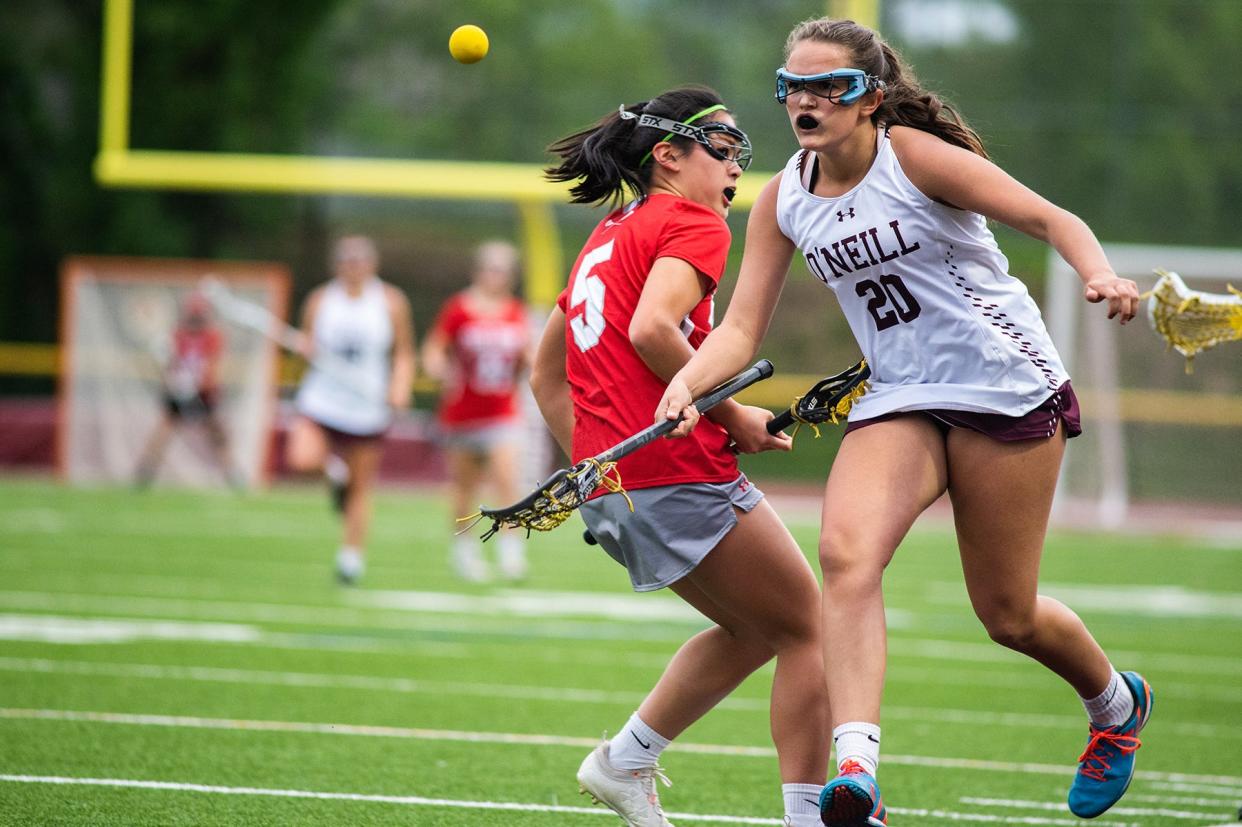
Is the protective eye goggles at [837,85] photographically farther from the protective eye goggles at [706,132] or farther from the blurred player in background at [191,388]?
the blurred player in background at [191,388]

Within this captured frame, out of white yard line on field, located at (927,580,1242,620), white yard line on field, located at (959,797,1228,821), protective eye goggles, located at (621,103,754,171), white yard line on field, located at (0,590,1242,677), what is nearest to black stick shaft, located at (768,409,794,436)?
protective eye goggles, located at (621,103,754,171)

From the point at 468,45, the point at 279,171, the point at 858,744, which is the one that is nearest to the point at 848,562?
the point at 858,744

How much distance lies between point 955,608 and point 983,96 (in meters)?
15.8

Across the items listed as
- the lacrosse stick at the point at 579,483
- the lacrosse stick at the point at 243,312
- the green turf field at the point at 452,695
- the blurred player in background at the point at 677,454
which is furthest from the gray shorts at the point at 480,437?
the lacrosse stick at the point at 579,483

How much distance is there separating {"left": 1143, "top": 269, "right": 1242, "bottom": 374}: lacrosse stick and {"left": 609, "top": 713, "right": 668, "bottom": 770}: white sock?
6.01 feet

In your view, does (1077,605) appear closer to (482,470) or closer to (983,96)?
(482,470)

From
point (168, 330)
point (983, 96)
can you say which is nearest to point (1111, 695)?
point (168, 330)

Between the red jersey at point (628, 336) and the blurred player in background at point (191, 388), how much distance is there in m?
17.2

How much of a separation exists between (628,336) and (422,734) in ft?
8.54

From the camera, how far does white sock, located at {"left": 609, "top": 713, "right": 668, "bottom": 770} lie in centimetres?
473

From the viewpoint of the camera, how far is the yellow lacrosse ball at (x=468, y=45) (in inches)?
205

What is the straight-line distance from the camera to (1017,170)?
25.5 meters

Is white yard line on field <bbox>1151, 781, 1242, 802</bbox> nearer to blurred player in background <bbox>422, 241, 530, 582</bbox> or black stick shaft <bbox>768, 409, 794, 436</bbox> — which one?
black stick shaft <bbox>768, 409, 794, 436</bbox>

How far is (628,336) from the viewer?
446 centimetres
